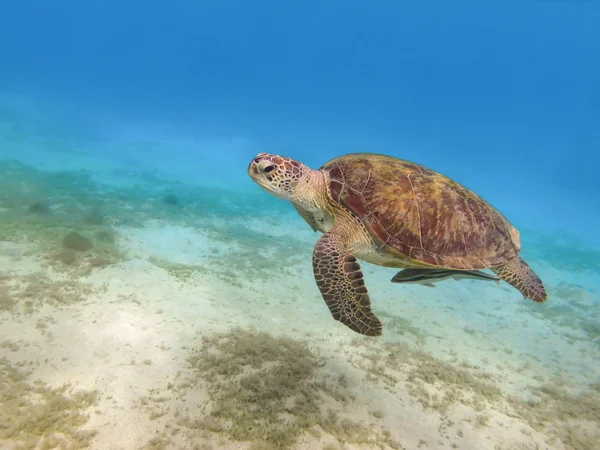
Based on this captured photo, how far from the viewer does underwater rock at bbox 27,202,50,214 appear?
949cm

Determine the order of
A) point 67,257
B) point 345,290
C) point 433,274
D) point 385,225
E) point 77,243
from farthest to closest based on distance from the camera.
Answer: point 77,243 → point 67,257 → point 433,274 → point 385,225 → point 345,290

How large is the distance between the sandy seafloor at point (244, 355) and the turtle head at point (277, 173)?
2.58 meters

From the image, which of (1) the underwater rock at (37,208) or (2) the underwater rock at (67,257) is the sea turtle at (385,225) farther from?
(1) the underwater rock at (37,208)

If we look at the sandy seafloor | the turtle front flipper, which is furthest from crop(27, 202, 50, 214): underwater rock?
the turtle front flipper

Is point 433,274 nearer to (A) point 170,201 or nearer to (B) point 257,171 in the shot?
(B) point 257,171

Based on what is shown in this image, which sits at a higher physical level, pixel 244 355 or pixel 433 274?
pixel 433 274

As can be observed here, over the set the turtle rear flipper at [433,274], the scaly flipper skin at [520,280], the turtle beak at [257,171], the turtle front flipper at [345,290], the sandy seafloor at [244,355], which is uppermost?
the scaly flipper skin at [520,280]

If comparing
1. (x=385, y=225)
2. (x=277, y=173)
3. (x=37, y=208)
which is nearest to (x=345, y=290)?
(x=385, y=225)

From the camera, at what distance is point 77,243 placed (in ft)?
24.0

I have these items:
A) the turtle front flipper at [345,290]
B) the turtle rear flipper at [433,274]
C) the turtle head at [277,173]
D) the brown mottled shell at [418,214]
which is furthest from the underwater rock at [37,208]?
the turtle rear flipper at [433,274]

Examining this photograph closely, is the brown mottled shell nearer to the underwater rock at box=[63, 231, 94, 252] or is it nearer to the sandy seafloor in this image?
the sandy seafloor

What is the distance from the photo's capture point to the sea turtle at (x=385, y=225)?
11.3 ft

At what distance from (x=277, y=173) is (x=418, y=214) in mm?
1846

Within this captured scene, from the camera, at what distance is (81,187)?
1452cm
